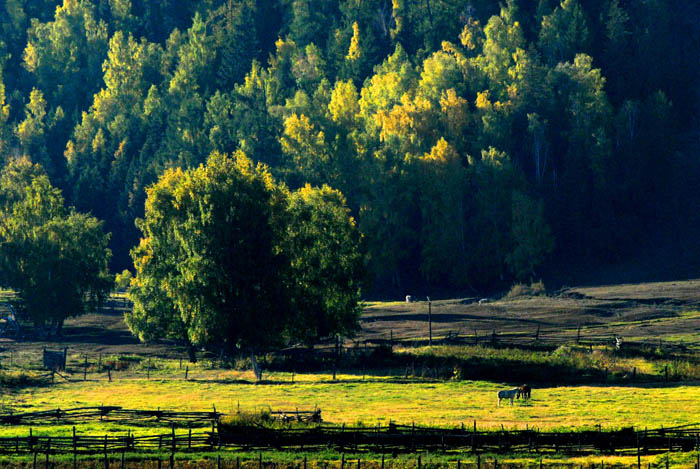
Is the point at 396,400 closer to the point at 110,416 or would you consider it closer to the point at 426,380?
the point at 426,380

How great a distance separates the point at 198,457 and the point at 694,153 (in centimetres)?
14959

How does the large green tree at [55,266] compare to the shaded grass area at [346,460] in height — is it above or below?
above

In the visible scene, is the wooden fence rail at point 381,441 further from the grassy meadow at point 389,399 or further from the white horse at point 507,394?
the white horse at point 507,394

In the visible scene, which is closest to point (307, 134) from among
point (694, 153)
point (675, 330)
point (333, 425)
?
point (694, 153)

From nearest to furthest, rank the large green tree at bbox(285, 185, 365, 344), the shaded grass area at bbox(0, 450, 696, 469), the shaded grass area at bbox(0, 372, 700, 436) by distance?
the shaded grass area at bbox(0, 450, 696, 469)
the shaded grass area at bbox(0, 372, 700, 436)
the large green tree at bbox(285, 185, 365, 344)

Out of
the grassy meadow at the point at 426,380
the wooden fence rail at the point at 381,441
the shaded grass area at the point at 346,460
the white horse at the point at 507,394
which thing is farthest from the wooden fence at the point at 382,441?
the white horse at the point at 507,394

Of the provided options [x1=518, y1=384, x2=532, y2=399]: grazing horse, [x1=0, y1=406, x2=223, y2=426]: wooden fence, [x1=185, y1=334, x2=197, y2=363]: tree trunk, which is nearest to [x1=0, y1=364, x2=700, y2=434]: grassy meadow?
[x1=518, y1=384, x2=532, y2=399]: grazing horse

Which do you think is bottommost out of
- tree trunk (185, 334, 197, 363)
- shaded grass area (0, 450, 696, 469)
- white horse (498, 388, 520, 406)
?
shaded grass area (0, 450, 696, 469)

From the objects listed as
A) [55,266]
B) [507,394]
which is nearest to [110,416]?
[507,394]

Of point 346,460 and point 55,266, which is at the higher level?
point 55,266

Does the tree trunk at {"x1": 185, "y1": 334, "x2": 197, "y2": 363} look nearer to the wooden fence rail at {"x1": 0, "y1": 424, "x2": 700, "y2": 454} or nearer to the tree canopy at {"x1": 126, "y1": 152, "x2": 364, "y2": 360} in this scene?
the tree canopy at {"x1": 126, "y1": 152, "x2": 364, "y2": 360}

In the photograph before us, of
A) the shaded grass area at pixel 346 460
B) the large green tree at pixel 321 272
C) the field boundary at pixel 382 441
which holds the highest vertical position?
the large green tree at pixel 321 272

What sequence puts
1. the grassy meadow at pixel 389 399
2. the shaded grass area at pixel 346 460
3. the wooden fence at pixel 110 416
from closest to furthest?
the shaded grass area at pixel 346 460 < the wooden fence at pixel 110 416 < the grassy meadow at pixel 389 399

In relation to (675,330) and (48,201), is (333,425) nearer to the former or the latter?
(675,330)
